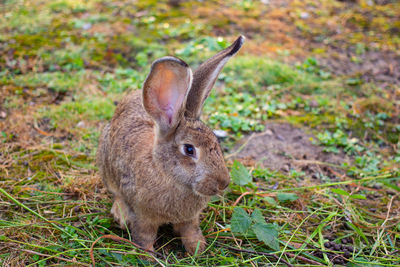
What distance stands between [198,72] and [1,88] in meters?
3.58

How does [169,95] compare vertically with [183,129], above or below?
above

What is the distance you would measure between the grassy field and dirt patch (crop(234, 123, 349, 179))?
2 cm

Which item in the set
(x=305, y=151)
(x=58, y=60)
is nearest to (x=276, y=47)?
(x=305, y=151)

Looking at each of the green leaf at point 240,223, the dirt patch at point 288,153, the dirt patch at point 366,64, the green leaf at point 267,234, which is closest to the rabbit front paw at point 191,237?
the green leaf at point 240,223

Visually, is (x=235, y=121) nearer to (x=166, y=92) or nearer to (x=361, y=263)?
(x=166, y=92)

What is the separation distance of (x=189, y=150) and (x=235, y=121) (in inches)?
90.1

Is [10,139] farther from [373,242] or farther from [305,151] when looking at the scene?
[373,242]

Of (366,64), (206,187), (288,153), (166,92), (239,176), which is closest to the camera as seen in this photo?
(206,187)

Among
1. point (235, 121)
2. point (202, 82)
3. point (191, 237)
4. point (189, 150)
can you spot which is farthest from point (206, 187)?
point (235, 121)

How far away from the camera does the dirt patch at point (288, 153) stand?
4.43 m

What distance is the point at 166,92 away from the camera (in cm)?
288

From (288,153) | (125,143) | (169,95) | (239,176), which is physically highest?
(169,95)

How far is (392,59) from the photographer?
6.77m

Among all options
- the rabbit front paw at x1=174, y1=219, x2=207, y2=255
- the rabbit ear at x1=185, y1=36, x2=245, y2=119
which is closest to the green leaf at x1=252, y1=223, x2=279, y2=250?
the rabbit front paw at x1=174, y1=219, x2=207, y2=255
